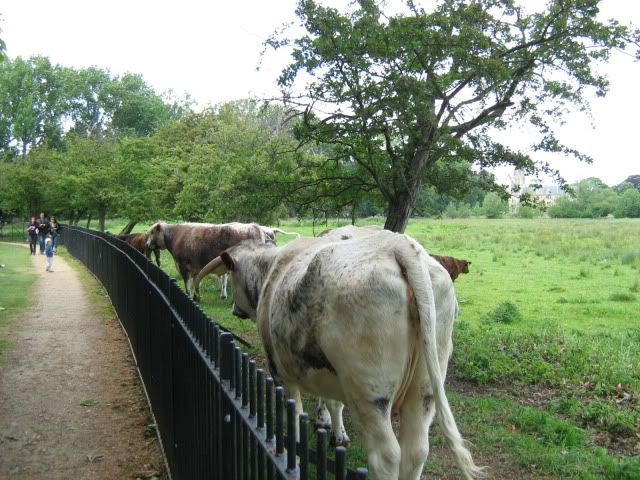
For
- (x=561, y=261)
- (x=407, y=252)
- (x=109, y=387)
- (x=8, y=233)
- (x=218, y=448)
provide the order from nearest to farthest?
(x=218, y=448)
(x=407, y=252)
(x=109, y=387)
(x=561, y=261)
(x=8, y=233)

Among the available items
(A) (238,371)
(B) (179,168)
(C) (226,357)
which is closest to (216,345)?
(C) (226,357)

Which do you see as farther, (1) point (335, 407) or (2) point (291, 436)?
(1) point (335, 407)

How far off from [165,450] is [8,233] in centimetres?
4774

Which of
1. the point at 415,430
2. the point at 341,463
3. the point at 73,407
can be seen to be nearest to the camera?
the point at 341,463

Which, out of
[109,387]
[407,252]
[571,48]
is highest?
[571,48]

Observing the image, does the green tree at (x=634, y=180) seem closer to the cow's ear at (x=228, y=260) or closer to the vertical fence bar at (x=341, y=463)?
the cow's ear at (x=228, y=260)

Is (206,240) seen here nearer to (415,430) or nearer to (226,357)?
(415,430)

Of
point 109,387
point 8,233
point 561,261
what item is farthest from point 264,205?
point 8,233

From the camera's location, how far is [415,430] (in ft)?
12.6

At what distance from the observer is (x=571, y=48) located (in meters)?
8.46

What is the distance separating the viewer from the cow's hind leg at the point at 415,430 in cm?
378

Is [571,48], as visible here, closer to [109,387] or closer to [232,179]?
[232,179]

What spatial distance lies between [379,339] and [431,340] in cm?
30

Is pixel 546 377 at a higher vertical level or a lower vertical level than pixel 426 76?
lower
